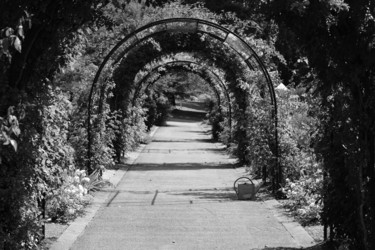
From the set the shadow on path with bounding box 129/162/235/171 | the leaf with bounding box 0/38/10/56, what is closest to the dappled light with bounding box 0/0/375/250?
the leaf with bounding box 0/38/10/56

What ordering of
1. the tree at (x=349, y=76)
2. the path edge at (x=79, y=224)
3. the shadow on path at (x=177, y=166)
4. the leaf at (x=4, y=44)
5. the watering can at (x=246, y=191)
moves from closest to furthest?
the leaf at (x=4, y=44), the tree at (x=349, y=76), the path edge at (x=79, y=224), the watering can at (x=246, y=191), the shadow on path at (x=177, y=166)

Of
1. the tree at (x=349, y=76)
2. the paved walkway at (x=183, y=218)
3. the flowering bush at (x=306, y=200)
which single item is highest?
the tree at (x=349, y=76)

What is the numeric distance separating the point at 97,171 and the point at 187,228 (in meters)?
6.34

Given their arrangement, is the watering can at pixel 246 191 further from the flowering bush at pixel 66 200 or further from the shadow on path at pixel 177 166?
the shadow on path at pixel 177 166

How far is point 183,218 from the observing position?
11719mm

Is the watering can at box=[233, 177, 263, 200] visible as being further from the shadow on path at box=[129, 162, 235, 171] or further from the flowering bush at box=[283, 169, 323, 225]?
A: the shadow on path at box=[129, 162, 235, 171]

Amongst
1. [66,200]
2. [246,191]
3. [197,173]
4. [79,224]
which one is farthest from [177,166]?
[79,224]

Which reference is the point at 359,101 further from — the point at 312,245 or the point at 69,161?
the point at 69,161

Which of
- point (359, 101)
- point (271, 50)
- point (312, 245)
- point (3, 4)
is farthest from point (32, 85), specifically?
point (271, 50)

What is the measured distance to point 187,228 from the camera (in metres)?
10.7

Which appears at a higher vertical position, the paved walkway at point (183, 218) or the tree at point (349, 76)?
the tree at point (349, 76)

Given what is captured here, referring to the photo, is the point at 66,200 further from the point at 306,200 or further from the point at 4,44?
the point at 4,44

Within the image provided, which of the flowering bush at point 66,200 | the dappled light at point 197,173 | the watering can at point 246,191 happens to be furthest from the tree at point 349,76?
the watering can at point 246,191

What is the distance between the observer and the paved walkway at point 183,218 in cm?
945
